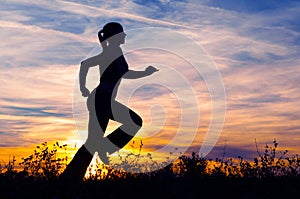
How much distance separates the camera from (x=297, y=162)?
10.4 metres

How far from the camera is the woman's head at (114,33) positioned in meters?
9.76

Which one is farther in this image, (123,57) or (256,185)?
(123,57)

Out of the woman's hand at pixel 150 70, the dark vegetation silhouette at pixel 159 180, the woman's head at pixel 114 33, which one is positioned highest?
the woman's head at pixel 114 33

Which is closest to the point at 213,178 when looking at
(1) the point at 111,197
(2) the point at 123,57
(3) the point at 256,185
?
(3) the point at 256,185

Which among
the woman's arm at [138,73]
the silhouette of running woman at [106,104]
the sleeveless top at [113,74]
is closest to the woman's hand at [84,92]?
the silhouette of running woman at [106,104]

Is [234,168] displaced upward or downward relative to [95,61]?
downward

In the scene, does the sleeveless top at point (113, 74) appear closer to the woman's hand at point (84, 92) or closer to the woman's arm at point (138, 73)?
the woman's arm at point (138, 73)

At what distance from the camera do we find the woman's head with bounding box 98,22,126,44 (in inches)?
384

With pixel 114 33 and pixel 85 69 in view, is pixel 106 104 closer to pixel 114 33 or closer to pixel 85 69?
pixel 85 69

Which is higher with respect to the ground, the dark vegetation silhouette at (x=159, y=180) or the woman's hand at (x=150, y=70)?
the woman's hand at (x=150, y=70)

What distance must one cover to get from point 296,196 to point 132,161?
12.6 ft

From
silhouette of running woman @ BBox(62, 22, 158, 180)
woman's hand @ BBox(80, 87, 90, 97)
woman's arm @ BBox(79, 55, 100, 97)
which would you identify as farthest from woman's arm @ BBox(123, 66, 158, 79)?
woman's hand @ BBox(80, 87, 90, 97)

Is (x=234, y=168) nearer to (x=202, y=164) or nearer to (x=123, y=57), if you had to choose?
(x=202, y=164)

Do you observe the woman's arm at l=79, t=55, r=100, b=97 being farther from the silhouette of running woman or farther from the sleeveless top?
the sleeveless top
